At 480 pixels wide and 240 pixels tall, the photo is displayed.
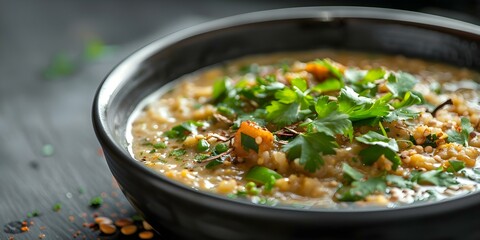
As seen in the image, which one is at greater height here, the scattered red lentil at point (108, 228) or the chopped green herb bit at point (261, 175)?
the chopped green herb bit at point (261, 175)

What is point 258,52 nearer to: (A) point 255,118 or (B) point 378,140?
(A) point 255,118

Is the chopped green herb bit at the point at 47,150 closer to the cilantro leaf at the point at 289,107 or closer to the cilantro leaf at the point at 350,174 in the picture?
the cilantro leaf at the point at 289,107

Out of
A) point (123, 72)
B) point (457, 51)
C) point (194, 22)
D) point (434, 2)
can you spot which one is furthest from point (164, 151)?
point (434, 2)

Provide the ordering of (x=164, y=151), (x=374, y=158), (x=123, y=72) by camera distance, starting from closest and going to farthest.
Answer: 1. (x=374, y=158)
2. (x=164, y=151)
3. (x=123, y=72)

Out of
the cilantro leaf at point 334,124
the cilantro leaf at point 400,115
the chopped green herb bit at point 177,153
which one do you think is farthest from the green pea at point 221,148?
the cilantro leaf at point 400,115

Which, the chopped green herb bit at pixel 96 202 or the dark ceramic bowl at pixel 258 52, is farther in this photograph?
the chopped green herb bit at pixel 96 202

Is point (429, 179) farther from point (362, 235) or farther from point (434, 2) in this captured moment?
point (434, 2)

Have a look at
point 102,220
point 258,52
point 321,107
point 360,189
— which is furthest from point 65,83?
point 360,189
